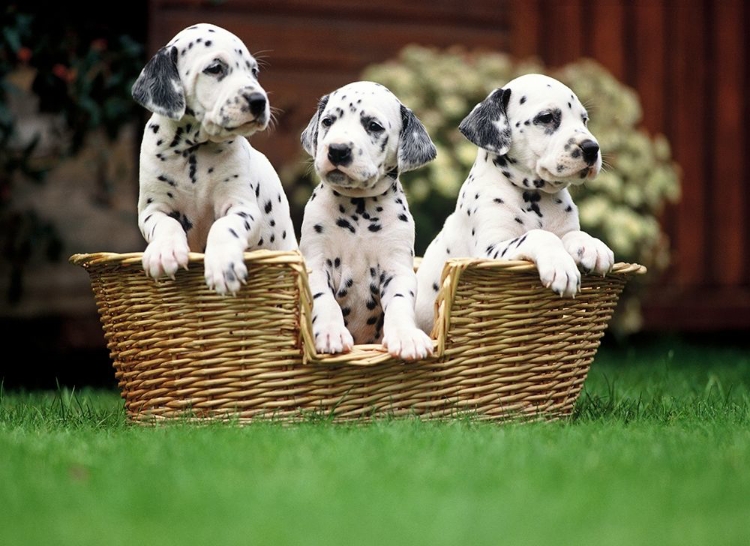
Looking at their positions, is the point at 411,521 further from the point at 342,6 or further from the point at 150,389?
the point at 342,6

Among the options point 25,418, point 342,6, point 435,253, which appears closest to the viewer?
point 25,418

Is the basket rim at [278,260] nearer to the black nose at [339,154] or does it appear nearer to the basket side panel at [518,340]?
the basket side panel at [518,340]

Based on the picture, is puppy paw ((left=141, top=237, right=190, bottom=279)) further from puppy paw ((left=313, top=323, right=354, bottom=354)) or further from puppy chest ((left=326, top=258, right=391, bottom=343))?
puppy chest ((left=326, top=258, right=391, bottom=343))

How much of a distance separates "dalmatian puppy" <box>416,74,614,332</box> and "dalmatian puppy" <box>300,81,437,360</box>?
10.8 inches

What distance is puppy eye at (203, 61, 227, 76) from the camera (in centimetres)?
358

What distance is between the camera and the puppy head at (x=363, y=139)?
3.65 metres

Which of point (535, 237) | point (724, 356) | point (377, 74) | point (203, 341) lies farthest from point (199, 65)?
point (724, 356)

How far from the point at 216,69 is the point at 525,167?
1.33 meters

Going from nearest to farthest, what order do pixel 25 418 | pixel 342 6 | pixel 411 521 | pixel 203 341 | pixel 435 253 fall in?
1. pixel 411 521
2. pixel 203 341
3. pixel 25 418
4. pixel 435 253
5. pixel 342 6

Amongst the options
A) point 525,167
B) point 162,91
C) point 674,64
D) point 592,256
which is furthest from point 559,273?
point 674,64

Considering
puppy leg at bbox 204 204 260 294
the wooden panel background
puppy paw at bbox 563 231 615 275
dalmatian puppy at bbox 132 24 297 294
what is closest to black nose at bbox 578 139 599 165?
puppy paw at bbox 563 231 615 275

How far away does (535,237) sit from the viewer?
11.8 ft

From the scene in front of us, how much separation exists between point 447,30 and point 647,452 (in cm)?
596

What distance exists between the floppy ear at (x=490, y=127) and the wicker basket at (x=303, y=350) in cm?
67
